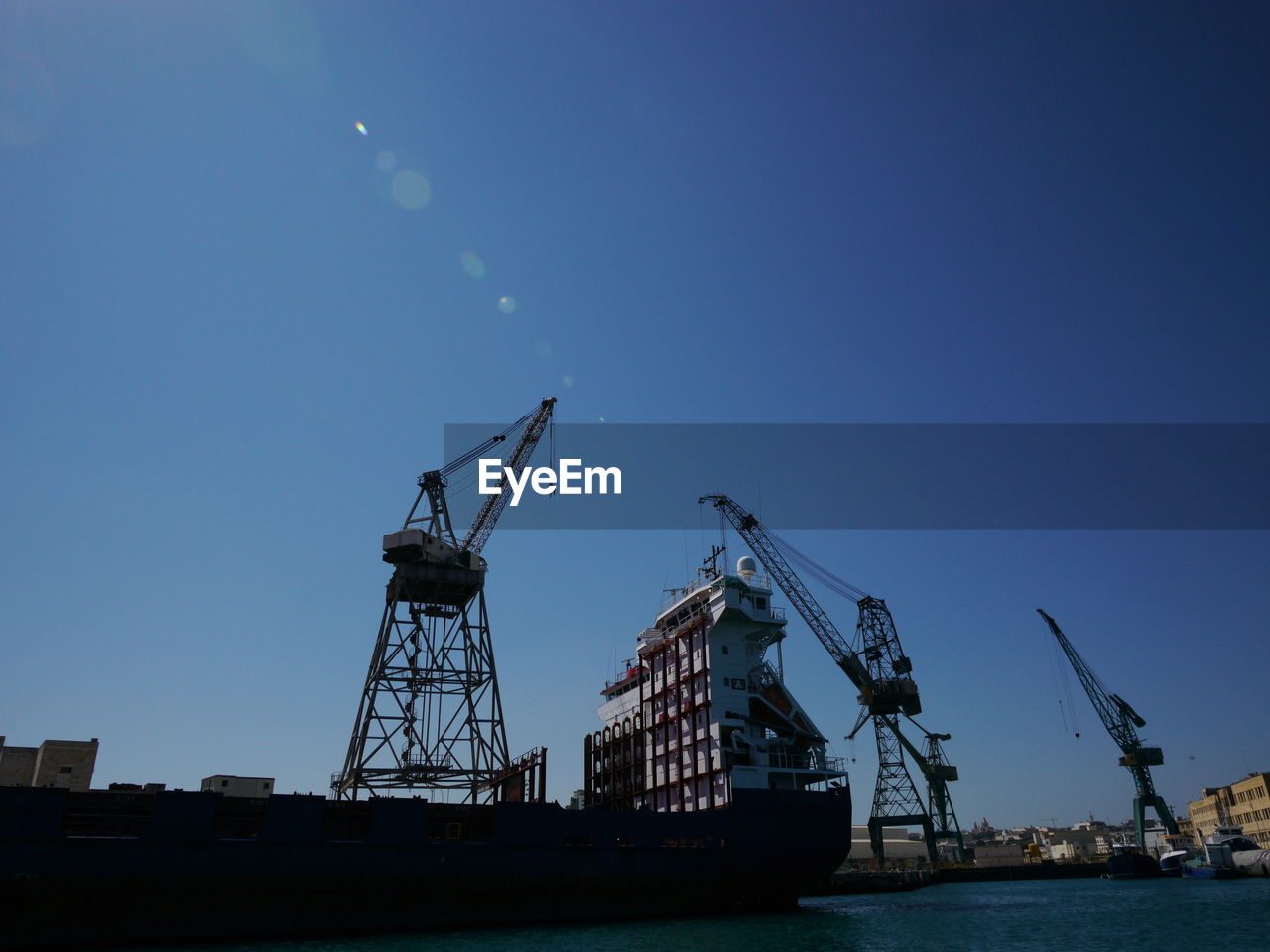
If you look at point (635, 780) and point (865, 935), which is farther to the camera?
point (635, 780)

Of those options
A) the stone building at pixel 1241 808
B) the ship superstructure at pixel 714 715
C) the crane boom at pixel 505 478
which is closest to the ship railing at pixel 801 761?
the ship superstructure at pixel 714 715

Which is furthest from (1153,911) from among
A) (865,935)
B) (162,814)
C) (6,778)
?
(6,778)

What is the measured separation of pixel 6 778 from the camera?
3078 centimetres

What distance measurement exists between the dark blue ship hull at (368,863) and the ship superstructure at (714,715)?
3280 millimetres

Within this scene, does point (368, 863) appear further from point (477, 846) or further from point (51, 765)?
point (51, 765)

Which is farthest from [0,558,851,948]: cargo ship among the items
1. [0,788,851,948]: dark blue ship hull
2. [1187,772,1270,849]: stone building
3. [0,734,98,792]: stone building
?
[1187,772,1270,849]: stone building

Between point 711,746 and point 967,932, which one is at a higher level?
point 711,746

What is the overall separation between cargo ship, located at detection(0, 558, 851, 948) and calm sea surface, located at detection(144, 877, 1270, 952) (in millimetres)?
1175

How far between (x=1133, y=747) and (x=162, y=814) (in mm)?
100062

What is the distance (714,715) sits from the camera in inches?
1507

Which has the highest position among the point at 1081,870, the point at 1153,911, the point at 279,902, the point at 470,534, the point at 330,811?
the point at 470,534

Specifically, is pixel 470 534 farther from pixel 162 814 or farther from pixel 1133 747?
pixel 1133 747

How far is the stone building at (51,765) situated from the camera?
29.5 metres

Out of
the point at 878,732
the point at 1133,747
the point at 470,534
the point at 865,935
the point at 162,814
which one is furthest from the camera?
the point at 1133,747
